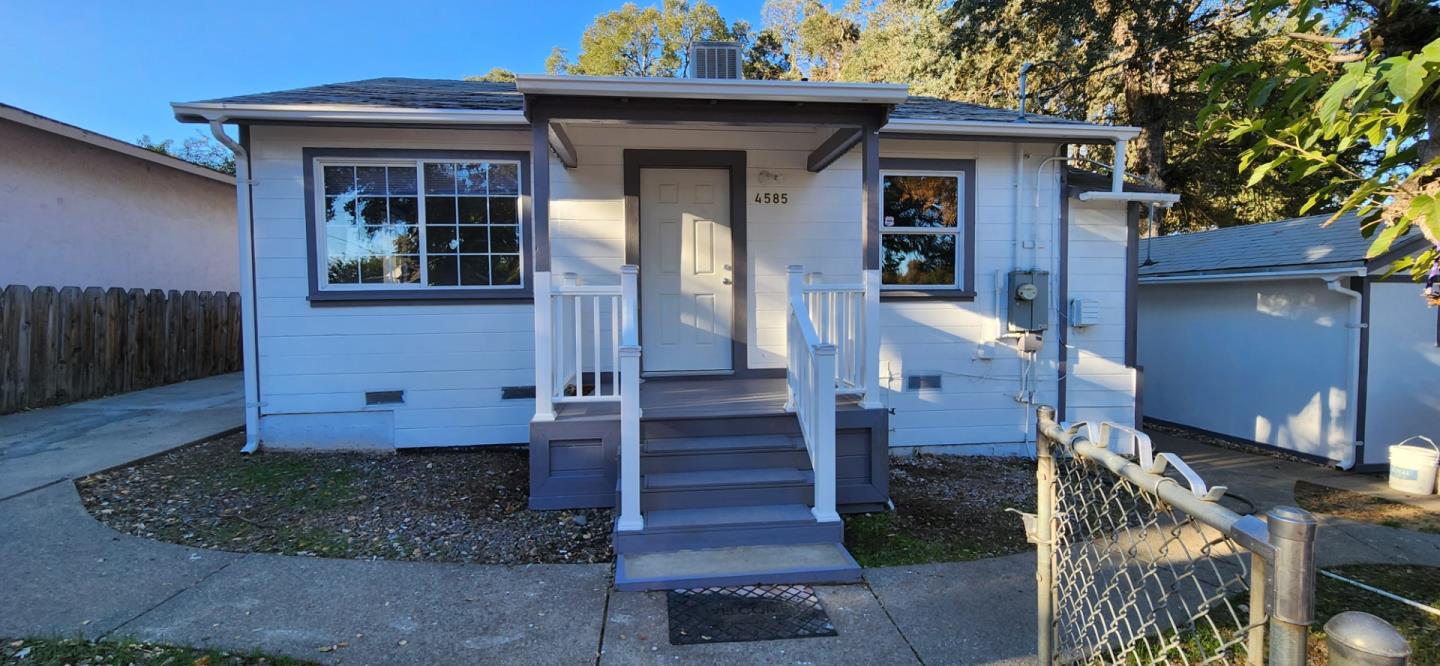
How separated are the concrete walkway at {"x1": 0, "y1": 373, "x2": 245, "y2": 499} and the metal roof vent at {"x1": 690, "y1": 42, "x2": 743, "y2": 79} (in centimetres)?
566

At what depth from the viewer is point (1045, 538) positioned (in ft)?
6.69

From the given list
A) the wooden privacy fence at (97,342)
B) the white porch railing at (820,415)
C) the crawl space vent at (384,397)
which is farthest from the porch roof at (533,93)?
the wooden privacy fence at (97,342)

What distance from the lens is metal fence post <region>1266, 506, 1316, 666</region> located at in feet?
3.71

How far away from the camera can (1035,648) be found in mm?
2895

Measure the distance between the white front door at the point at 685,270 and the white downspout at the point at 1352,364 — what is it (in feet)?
19.6

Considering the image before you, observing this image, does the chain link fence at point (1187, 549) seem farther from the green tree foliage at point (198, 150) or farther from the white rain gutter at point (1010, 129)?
the green tree foliage at point (198, 150)

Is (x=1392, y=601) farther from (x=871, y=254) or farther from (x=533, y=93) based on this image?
(x=533, y=93)

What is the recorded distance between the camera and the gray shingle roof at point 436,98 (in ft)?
18.4

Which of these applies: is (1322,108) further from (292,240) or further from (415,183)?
(292,240)

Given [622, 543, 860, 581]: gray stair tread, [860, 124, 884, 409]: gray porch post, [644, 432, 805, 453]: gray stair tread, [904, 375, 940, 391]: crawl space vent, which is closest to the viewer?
[622, 543, 860, 581]: gray stair tread

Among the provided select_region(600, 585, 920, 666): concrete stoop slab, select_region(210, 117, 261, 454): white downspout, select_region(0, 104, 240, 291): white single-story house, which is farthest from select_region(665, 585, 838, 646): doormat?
select_region(0, 104, 240, 291): white single-story house

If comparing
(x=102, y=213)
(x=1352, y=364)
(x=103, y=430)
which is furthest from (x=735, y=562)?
(x=102, y=213)

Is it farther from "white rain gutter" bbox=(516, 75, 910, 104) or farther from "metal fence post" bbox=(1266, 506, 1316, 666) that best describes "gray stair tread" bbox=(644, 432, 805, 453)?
"metal fence post" bbox=(1266, 506, 1316, 666)

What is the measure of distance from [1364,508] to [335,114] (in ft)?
28.7
